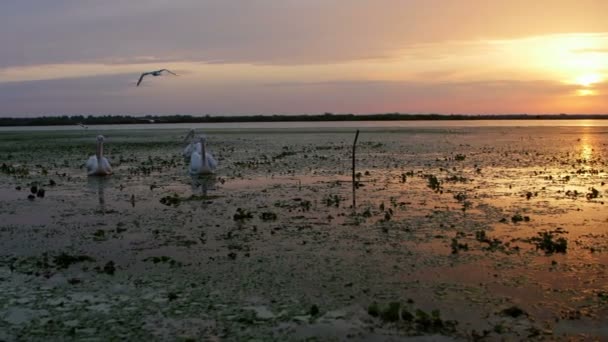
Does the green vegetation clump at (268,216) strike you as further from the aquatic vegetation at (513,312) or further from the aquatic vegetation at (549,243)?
the aquatic vegetation at (513,312)

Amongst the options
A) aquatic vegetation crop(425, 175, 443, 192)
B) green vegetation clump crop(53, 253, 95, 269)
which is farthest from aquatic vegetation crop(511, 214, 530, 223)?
green vegetation clump crop(53, 253, 95, 269)

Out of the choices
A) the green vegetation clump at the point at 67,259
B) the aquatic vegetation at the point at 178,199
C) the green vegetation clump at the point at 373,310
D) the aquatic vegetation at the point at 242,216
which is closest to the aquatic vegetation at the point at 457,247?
the green vegetation clump at the point at 373,310

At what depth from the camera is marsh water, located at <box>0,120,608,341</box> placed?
6.64 m

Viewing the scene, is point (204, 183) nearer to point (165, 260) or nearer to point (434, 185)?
point (434, 185)

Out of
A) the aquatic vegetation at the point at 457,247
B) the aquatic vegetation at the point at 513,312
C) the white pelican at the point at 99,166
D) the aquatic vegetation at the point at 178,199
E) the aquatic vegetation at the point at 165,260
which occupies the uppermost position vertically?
the white pelican at the point at 99,166

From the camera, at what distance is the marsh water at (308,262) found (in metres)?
6.64

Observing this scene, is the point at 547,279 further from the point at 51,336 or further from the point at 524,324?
the point at 51,336

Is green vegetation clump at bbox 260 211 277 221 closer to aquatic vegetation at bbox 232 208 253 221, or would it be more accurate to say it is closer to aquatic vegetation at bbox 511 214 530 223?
aquatic vegetation at bbox 232 208 253 221

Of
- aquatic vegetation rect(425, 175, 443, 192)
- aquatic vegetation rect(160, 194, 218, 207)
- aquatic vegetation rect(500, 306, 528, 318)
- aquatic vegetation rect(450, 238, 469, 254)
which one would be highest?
aquatic vegetation rect(425, 175, 443, 192)

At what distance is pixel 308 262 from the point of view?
30.2 feet

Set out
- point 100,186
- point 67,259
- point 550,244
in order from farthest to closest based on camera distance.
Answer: point 100,186 → point 550,244 → point 67,259

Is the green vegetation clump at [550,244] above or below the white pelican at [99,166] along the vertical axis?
below

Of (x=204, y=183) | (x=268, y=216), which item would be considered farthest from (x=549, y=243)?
(x=204, y=183)

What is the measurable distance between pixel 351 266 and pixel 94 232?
18.1ft
